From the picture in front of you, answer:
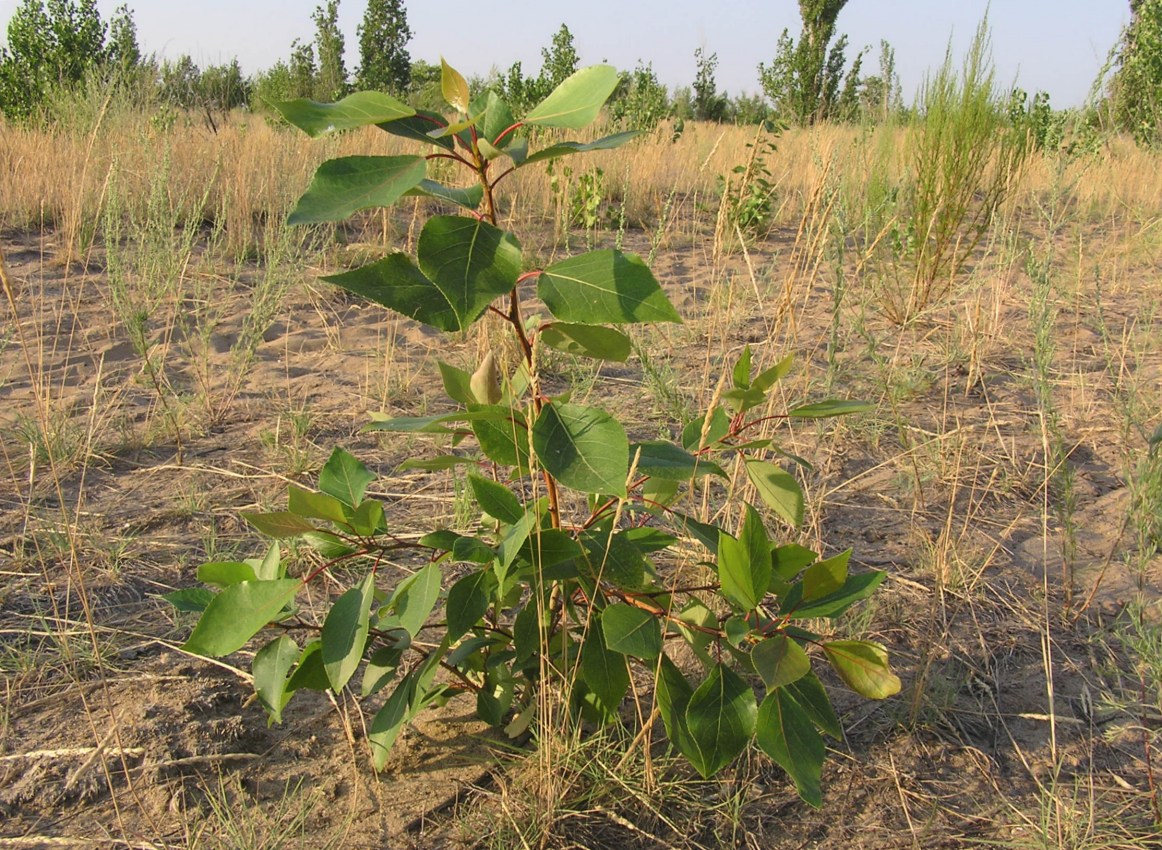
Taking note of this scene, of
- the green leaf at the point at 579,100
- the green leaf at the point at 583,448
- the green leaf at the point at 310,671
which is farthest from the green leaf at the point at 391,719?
the green leaf at the point at 579,100

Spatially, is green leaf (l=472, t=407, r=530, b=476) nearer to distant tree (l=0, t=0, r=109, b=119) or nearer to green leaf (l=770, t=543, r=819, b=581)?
green leaf (l=770, t=543, r=819, b=581)

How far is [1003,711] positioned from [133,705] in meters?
1.47

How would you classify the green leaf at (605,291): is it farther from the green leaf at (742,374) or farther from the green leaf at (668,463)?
the green leaf at (742,374)

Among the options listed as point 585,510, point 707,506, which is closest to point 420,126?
point 707,506

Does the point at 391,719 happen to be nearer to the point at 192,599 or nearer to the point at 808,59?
the point at 192,599

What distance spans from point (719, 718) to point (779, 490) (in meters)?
0.30

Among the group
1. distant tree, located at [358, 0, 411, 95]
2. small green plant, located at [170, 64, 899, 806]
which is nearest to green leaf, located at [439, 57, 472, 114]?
small green plant, located at [170, 64, 899, 806]

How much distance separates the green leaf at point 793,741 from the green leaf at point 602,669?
20 centimetres

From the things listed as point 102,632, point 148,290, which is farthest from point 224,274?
point 102,632

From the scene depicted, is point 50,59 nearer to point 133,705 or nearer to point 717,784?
point 133,705

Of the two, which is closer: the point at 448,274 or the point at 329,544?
the point at 448,274

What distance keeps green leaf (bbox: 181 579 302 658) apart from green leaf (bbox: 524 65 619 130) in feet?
1.89

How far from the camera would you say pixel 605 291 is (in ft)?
3.05

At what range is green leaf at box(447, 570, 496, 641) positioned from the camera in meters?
1.09
